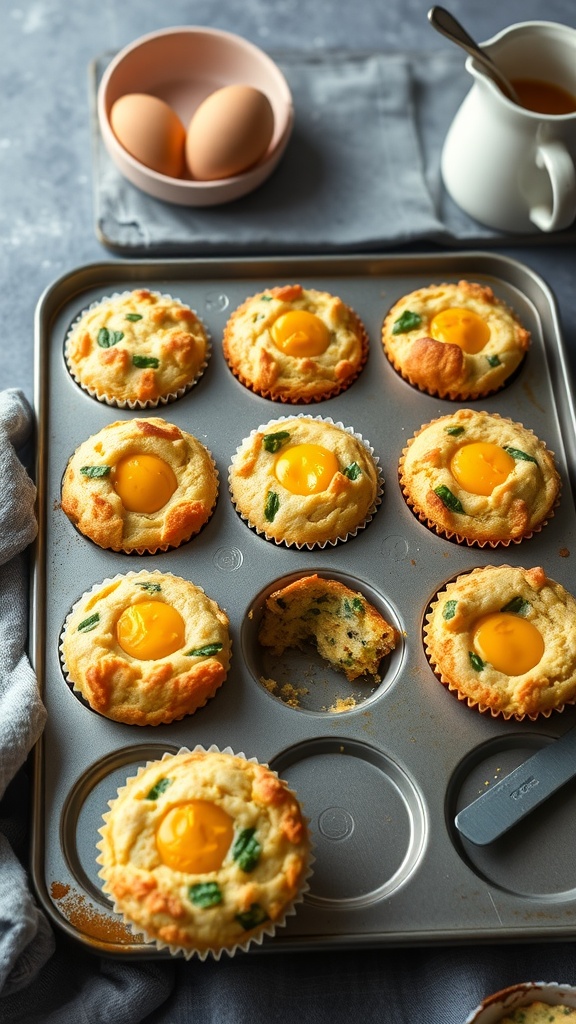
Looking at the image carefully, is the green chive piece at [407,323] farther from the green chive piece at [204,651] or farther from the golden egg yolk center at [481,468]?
the green chive piece at [204,651]

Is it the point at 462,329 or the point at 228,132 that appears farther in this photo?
the point at 228,132

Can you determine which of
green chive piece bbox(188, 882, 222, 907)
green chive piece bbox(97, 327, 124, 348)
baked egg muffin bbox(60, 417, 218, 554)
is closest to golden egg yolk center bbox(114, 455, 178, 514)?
baked egg muffin bbox(60, 417, 218, 554)

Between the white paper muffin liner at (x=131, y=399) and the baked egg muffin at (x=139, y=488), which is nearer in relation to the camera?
the baked egg muffin at (x=139, y=488)

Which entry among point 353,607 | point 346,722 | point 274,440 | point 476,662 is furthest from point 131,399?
point 476,662

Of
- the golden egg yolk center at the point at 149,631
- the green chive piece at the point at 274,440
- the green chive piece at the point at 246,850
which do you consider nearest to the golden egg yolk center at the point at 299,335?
the green chive piece at the point at 274,440

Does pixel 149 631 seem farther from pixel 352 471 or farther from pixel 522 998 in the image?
pixel 522 998

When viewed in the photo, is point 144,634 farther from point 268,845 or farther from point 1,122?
point 1,122
